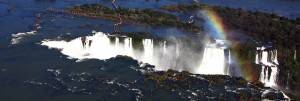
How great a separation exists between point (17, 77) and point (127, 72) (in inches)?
214

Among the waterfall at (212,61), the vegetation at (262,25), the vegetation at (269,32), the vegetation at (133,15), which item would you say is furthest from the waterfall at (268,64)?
the vegetation at (133,15)

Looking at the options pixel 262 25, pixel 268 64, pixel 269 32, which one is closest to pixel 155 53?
pixel 268 64

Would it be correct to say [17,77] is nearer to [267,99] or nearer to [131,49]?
[131,49]

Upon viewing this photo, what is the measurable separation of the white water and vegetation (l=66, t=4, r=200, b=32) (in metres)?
3.84

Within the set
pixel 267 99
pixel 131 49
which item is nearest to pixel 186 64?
pixel 131 49

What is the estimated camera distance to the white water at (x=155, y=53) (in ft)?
95.2

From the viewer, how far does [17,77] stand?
87.1 feet

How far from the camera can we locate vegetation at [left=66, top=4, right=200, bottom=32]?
3438 cm

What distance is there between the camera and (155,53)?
98.9 ft

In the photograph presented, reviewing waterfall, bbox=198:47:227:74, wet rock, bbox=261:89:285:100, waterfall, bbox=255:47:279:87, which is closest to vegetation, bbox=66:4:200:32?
waterfall, bbox=198:47:227:74

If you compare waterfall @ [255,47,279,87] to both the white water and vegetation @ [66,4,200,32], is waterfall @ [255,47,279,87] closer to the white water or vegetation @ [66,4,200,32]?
the white water

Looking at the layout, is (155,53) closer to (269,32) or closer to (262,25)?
(269,32)

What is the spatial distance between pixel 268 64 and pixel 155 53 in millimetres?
6207

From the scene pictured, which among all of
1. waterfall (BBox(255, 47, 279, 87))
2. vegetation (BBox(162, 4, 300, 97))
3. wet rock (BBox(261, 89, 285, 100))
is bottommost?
wet rock (BBox(261, 89, 285, 100))
